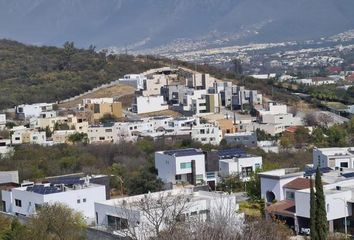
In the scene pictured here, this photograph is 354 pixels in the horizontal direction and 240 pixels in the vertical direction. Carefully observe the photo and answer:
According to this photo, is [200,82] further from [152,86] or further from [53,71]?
[53,71]

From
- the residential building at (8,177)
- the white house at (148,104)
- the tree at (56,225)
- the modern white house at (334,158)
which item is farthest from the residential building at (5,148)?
the tree at (56,225)

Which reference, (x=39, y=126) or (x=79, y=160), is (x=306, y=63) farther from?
(x=79, y=160)

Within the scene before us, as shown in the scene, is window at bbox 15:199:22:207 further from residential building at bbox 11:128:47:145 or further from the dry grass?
the dry grass

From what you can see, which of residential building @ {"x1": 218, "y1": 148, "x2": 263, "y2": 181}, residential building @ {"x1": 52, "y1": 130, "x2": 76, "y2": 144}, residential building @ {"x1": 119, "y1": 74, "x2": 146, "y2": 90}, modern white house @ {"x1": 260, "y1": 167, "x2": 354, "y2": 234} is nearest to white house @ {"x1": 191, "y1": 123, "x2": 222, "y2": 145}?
residential building @ {"x1": 52, "y1": 130, "x2": 76, "y2": 144}

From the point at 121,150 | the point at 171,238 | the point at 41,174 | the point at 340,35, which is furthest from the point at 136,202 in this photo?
the point at 340,35

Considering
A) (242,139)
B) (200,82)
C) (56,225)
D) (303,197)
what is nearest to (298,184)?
(303,197)
